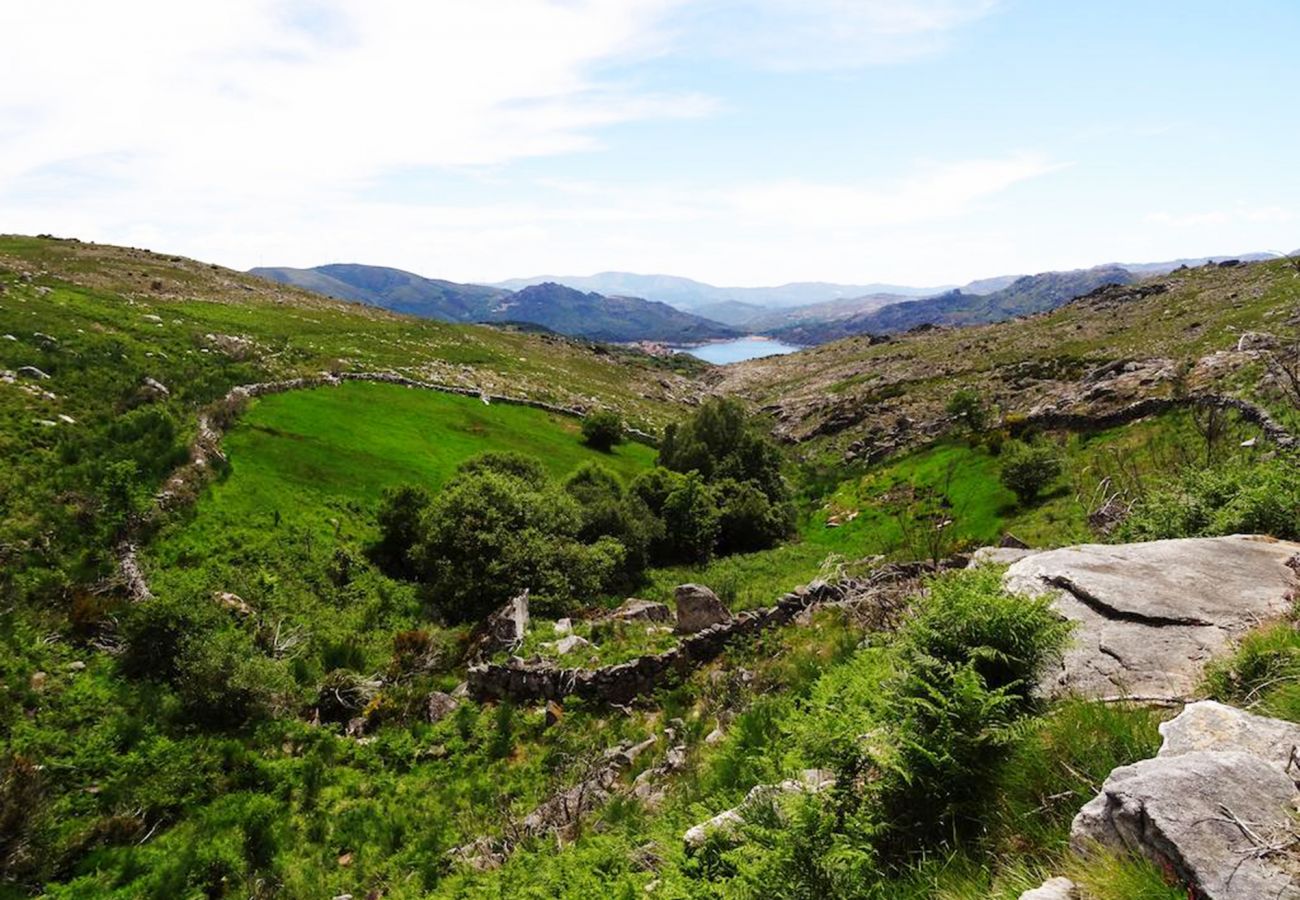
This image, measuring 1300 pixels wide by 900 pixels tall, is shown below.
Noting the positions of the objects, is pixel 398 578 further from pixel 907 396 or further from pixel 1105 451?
pixel 907 396

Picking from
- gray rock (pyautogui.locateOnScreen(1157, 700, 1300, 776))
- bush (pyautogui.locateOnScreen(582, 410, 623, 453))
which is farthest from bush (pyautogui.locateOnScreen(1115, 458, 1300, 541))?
bush (pyautogui.locateOnScreen(582, 410, 623, 453))

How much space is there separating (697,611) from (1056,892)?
1608 centimetres

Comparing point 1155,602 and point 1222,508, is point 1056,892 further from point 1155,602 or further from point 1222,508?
point 1222,508

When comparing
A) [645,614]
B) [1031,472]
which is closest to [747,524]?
[1031,472]

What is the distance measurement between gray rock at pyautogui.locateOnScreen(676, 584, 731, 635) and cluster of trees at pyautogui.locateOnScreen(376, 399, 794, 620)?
5.79m

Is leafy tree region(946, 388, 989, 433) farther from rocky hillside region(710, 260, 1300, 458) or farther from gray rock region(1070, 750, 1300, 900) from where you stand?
gray rock region(1070, 750, 1300, 900)

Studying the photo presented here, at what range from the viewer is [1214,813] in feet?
14.0

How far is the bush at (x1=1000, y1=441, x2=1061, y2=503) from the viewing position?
109 feet

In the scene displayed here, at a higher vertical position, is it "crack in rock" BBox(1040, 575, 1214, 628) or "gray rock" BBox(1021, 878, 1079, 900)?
"crack in rock" BBox(1040, 575, 1214, 628)

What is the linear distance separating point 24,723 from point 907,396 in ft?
270

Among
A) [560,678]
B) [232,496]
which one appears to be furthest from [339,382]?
[560,678]

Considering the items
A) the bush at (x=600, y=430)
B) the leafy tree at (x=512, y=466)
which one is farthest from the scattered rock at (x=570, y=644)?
the bush at (x=600, y=430)

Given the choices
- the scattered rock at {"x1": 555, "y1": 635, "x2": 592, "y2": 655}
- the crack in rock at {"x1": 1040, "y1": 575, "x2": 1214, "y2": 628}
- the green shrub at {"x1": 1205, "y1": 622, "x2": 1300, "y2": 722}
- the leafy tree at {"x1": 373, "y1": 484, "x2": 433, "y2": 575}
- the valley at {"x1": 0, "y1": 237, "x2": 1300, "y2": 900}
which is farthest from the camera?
the leafy tree at {"x1": 373, "y1": 484, "x2": 433, "y2": 575}

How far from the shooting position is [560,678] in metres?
17.9
